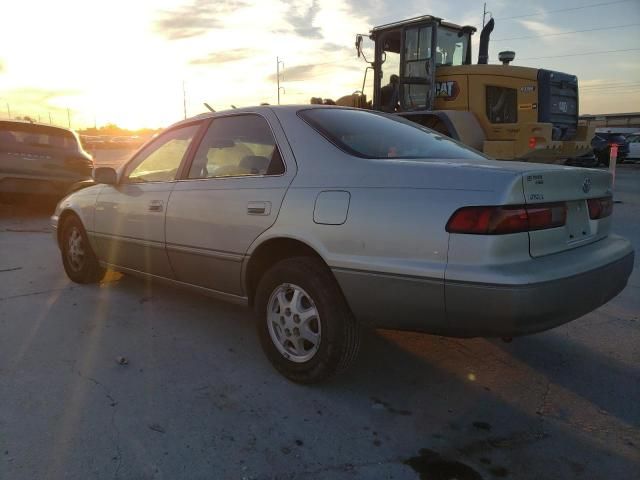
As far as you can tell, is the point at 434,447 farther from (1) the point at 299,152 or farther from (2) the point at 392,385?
(1) the point at 299,152

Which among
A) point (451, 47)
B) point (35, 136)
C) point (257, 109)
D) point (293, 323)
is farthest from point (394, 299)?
point (451, 47)

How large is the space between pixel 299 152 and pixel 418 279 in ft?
3.63

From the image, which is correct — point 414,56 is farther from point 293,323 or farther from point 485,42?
point 293,323

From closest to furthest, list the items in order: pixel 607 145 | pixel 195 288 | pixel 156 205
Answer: pixel 195 288, pixel 156 205, pixel 607 145

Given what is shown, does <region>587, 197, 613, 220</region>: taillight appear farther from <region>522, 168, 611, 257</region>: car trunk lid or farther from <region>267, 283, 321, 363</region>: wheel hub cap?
<region>267, 283, 321, 363</region>: wheel hub cap

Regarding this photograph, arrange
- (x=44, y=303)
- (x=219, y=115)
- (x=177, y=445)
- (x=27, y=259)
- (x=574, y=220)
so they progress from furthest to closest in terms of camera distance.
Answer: (x=27, y=259) → (x=44, y=303) → (x=219, y=115) → (x=574, y=220) → (x=177, y=445)

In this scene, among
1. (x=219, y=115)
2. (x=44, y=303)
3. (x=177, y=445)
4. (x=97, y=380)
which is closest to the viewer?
(x=177, y=445)

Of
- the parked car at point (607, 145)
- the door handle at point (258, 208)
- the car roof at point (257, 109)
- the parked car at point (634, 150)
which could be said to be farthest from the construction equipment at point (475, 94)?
the parked car at point (634, 150)

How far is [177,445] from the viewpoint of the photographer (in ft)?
7.88

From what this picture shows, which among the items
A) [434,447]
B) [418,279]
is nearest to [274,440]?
[434,447]

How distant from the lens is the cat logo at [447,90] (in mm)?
10526

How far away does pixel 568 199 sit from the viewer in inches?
103

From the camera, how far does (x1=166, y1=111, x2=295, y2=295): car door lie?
3.14 metres

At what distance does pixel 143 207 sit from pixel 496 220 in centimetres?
278
